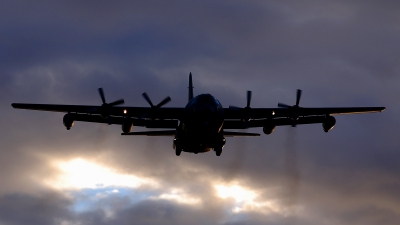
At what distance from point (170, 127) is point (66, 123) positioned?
32.0ft

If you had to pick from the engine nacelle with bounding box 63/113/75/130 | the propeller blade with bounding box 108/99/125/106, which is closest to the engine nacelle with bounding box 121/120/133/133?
the propeller blade with bounding box 108/99/125/106

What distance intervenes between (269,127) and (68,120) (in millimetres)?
18984

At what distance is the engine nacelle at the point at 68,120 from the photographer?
4412 centimetres

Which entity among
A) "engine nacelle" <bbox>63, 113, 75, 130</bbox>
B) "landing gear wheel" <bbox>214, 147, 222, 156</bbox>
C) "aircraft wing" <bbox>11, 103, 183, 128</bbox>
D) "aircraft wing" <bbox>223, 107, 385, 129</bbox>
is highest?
"aircraft wing" <bbox>223, 107, 385, 129</bbox>

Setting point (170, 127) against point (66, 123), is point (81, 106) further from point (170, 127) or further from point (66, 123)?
point (170, 127)

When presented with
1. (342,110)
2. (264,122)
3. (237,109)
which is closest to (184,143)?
(237,109)

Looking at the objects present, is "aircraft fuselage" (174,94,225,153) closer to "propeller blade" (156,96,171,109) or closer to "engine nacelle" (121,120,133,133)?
"propeller blade" (156,96,171,109)

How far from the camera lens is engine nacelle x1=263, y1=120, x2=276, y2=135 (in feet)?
151

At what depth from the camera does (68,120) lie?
4416cm

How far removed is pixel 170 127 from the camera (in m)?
46.5

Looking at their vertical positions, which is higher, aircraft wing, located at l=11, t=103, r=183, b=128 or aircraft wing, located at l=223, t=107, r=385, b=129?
aircraft wing, located at l=223, t=107, r=385, b=129

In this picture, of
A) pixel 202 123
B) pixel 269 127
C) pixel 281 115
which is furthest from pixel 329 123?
pixel 202 123

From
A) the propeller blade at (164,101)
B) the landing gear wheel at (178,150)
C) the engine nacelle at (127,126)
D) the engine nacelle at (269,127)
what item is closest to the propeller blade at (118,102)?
the engine nacelle at (127,126)

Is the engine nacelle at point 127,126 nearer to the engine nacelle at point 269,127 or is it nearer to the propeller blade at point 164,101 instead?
the propeller blade at point 164,101
